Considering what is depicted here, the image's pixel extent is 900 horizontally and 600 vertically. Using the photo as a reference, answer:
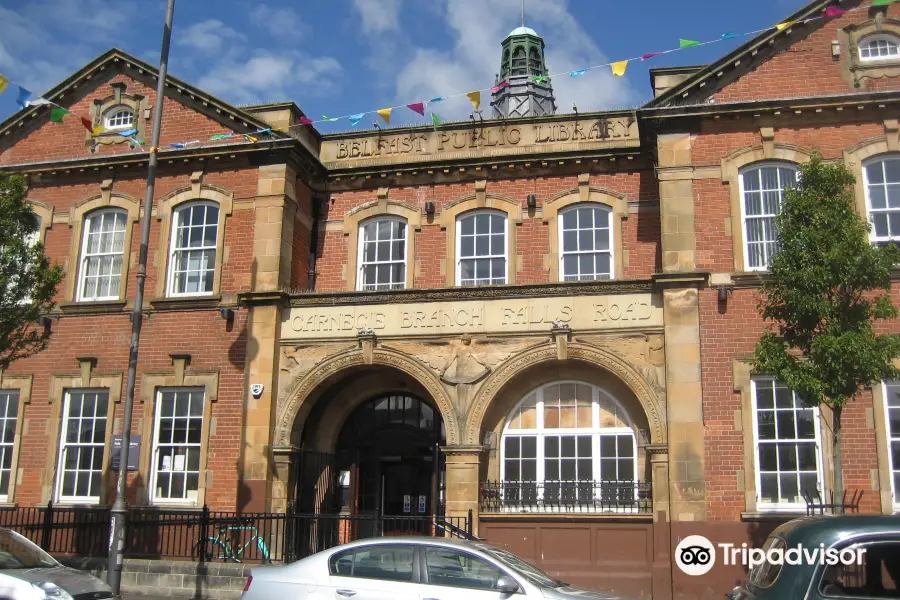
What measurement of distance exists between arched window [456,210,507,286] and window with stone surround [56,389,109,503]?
25.1ft

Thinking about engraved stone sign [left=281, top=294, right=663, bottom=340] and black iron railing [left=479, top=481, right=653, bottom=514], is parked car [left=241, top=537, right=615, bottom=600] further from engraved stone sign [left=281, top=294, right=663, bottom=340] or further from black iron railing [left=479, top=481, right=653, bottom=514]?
engraved stone sign [left=281, top=294, right=663, bottom=340]

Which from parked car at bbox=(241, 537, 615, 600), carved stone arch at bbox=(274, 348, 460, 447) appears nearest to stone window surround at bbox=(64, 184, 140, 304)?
carved stone arch at bbox=(274, 348, 460, 447)

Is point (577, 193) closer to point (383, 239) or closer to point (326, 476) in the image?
point (383, 239)

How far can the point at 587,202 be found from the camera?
1764 centimetres

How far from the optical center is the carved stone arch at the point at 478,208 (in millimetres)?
17719

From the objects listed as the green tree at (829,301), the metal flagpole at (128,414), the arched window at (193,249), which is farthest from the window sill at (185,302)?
the green tree at (829,301)

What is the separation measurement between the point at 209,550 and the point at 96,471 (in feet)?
10.0

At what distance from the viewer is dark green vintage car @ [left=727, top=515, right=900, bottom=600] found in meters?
6.33

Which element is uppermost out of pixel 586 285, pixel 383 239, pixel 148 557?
pixel 383 239

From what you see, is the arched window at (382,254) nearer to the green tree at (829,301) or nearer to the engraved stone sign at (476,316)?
the engraved stone sign at (476,316)

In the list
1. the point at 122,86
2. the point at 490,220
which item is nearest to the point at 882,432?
the point at 490,220

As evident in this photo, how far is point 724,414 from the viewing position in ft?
47.8

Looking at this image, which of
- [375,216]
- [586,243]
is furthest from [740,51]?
[375,216]

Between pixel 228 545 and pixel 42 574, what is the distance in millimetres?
5412
